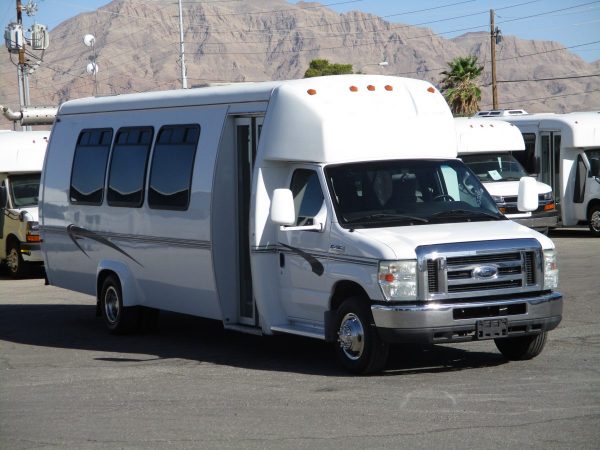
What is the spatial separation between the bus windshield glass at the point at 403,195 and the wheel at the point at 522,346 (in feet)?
3.91

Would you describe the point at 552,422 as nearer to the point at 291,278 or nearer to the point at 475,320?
the point at 475,320

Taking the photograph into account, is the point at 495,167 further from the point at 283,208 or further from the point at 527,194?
the point at 283,208

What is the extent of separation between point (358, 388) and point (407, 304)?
2.79ft

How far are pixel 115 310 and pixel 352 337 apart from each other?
461 centimetres

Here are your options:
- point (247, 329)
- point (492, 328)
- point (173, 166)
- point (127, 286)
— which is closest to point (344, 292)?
point (492, 328)

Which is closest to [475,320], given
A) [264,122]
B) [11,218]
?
[264,122]

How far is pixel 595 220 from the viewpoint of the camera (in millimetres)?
27859

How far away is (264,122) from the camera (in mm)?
12188

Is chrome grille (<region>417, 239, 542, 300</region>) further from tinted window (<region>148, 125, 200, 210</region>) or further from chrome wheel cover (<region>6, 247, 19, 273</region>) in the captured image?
chrome wheel cover (<region>6, 247, 19, 273</region>)

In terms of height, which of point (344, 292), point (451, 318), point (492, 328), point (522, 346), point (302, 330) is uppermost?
point (344, 292)

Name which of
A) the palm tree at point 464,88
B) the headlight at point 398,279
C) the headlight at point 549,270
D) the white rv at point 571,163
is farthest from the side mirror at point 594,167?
the palm tree at point 464,88

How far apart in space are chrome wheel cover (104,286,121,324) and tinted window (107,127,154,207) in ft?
3.59

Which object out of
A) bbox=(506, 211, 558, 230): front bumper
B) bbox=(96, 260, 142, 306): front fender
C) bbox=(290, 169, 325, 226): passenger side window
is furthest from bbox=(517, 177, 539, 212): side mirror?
bbox=(506, 211, 558, 230): front bumper

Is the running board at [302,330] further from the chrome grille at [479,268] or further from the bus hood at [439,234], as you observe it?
the chrome grille at [479,268]
